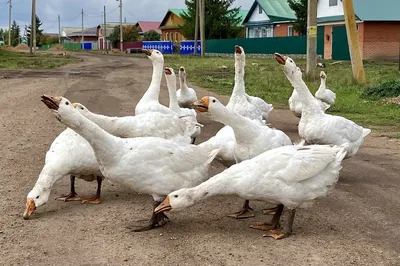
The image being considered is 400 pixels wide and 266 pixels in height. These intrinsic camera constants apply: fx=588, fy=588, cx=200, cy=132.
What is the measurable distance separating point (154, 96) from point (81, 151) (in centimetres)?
301

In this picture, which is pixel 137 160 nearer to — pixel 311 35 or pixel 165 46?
pixel 311 35

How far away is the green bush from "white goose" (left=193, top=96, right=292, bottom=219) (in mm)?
12149

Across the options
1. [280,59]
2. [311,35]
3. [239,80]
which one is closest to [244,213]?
[280,59]

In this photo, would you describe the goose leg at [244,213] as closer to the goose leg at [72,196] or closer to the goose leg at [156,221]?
the goose leg at [156,221]

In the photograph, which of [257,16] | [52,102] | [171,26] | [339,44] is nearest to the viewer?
[52,102]

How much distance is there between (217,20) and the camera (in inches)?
2694

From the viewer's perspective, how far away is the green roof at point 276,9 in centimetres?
6341

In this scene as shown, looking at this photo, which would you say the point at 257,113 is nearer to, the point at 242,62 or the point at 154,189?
the point at 242,62

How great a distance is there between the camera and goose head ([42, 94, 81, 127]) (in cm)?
600

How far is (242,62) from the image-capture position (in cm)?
1063

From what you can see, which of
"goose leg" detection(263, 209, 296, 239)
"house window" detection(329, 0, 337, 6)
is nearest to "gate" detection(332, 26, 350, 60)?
"house window" detection(329, 0, 337, 6)

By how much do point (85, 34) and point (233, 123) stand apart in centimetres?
13905

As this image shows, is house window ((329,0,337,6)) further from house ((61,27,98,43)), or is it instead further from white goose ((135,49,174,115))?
house ((61,27,98,43))

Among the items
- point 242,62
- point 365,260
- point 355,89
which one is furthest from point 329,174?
point 355,89
